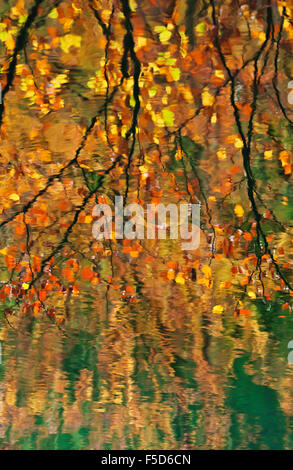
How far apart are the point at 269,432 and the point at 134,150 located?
1.34 metres

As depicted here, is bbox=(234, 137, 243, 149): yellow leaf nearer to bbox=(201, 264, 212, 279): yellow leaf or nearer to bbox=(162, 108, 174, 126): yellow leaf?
bbox=(162, 108, 174, 126): yellow leaf

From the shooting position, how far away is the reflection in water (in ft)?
9.03

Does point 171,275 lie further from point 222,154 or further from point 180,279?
point 222,154

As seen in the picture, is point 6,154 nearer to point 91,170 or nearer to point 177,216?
point 91,170

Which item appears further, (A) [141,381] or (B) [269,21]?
(B) [269,21]

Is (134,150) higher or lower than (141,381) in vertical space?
higher

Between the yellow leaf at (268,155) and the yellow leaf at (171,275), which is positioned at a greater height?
the yellow leaf at (268,155)

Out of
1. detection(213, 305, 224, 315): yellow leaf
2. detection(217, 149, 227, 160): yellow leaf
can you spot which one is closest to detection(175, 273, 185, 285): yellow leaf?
detection(213, 305, 224, 315): yellow leaf

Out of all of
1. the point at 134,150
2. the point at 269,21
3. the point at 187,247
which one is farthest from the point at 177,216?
the point at 269,21

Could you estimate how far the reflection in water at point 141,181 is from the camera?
2.75 metres

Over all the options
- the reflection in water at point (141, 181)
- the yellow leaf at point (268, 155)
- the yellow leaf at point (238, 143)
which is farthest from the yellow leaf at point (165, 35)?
the yellow leaf at point (268, 155)

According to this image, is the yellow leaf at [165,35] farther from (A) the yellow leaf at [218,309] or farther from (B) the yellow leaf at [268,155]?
(A) the yellow leaf at [218,309]

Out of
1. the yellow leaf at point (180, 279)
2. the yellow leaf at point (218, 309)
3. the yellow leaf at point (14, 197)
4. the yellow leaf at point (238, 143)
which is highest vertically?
the yellow leaf at point (238, 143)

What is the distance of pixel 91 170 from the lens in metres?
2.94
